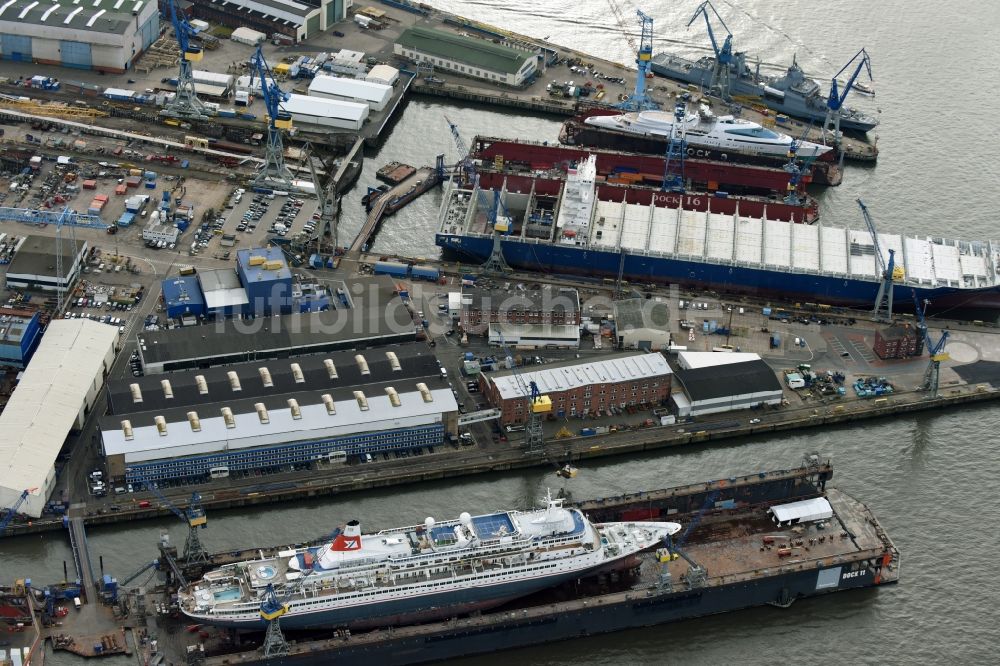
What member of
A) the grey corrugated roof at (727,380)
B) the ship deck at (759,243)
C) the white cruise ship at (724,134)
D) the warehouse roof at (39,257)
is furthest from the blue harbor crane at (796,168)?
the warehouse roof at (39,257)

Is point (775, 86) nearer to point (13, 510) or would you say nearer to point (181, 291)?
point (181, 291)

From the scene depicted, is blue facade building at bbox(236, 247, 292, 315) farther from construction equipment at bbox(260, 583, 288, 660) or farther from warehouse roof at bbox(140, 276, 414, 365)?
construction equipment at bbox(260, 583, 288, 660)

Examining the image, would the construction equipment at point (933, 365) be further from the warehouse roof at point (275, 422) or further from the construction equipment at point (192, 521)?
the construction equipment at point (192, 521)

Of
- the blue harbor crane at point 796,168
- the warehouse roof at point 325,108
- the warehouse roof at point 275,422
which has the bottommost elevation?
the warehouse roof at point 275,422

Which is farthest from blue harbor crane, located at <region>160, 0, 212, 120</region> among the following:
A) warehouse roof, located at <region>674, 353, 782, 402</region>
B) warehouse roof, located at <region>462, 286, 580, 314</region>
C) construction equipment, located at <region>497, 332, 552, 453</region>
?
warehouse roof, located at <region>674, 353, 782, 402</region>

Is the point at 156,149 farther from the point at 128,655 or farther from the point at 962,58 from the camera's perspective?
the point at 962,58

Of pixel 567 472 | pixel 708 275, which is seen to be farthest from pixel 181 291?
pixel 708 275

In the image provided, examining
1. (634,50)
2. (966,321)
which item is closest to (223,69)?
(634,50)
